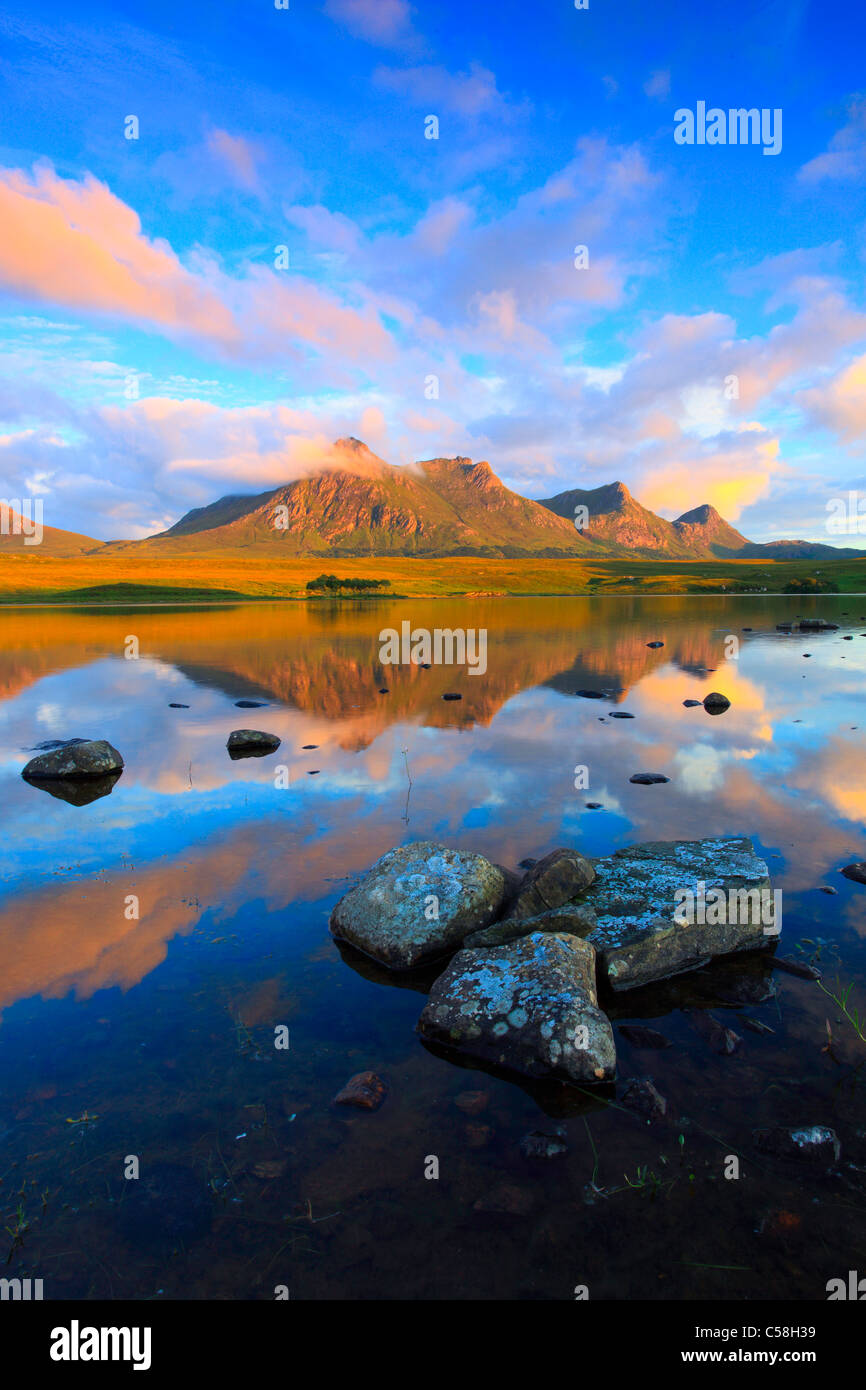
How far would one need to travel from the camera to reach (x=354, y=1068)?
8.16 metres

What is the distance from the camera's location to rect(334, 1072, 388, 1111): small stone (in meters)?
7.53

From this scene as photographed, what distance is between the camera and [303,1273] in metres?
5.78

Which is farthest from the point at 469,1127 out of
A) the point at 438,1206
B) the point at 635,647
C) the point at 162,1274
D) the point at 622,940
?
the point at 635,647

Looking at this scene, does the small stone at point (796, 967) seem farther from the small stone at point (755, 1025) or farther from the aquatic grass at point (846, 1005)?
the small stone at point (755, 1025)

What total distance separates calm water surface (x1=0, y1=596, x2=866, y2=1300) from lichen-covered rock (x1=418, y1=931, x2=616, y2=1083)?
0.35 metres

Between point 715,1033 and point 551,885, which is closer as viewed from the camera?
point 715,1033

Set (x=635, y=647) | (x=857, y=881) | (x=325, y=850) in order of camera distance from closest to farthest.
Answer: (x=857, y=881) → (x=325, y=850) → (x=635, y=647)

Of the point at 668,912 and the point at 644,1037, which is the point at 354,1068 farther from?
the point at 668,912

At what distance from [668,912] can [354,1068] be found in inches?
225

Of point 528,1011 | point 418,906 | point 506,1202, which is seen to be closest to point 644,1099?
point 528,1011

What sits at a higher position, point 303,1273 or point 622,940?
point 622,940

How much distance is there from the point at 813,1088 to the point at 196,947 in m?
9.19

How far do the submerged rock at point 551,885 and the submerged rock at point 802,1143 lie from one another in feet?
14.5
